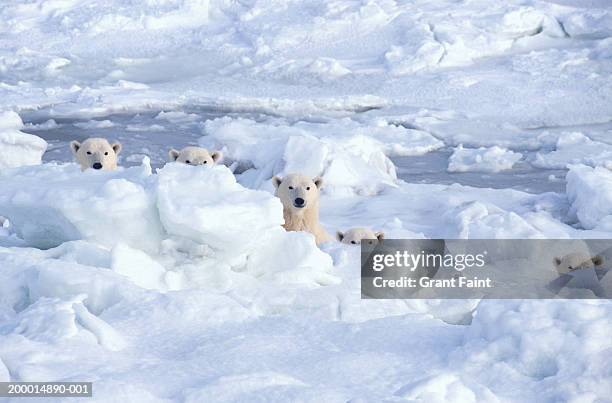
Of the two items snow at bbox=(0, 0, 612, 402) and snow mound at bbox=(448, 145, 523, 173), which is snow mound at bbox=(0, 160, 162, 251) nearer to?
snow at bbox=(0, 0, 612, 402)

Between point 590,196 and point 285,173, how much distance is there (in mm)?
2807

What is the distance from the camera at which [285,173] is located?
8594 mm

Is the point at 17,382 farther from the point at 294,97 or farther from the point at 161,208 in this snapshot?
the point at 294,97

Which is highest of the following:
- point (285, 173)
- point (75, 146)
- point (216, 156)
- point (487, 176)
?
point (75, 146)

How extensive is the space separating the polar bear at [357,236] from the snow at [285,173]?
846 millimetres

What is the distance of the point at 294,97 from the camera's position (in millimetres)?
13359

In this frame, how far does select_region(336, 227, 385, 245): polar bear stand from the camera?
6.06 meters

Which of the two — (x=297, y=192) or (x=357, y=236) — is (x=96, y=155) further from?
(x=357, y=236)

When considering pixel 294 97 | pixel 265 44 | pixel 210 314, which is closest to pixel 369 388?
pixel 210 314

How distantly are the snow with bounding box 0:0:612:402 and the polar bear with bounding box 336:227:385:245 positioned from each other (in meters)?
0.85

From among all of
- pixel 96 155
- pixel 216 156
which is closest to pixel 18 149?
pixel 96 155

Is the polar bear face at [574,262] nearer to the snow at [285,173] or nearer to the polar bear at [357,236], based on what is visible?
the snow at [285,173]

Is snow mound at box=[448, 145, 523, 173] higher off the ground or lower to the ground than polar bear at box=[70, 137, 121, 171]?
lower

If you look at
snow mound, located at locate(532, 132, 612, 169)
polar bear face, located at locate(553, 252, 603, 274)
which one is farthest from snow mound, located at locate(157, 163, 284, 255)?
snow mound, located at locate(532, 132, 612, 169)
